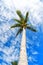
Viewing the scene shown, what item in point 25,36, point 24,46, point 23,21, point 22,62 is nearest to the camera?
point 22,62

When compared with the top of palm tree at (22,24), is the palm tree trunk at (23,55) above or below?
below

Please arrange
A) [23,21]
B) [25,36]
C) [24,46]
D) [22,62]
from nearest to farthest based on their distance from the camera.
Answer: [22,62]
[24,46]
[25,36]
[23,21]

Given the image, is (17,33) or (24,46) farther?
(17,33)

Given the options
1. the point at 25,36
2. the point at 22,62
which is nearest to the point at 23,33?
the point at 25,36

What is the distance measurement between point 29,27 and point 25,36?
→ 328 cm

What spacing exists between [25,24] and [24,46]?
6067 millimetres

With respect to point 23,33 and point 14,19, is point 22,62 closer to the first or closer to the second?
point 23,33

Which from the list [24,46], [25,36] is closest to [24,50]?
[24,46]

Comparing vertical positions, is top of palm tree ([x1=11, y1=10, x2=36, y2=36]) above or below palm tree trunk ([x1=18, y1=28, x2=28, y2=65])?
above

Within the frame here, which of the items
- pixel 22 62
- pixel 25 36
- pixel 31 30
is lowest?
pixel 22 62

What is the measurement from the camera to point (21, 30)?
4303 cm

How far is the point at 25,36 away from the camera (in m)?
41.1

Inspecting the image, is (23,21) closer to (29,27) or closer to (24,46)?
(29,27)

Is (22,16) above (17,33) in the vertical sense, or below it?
above
